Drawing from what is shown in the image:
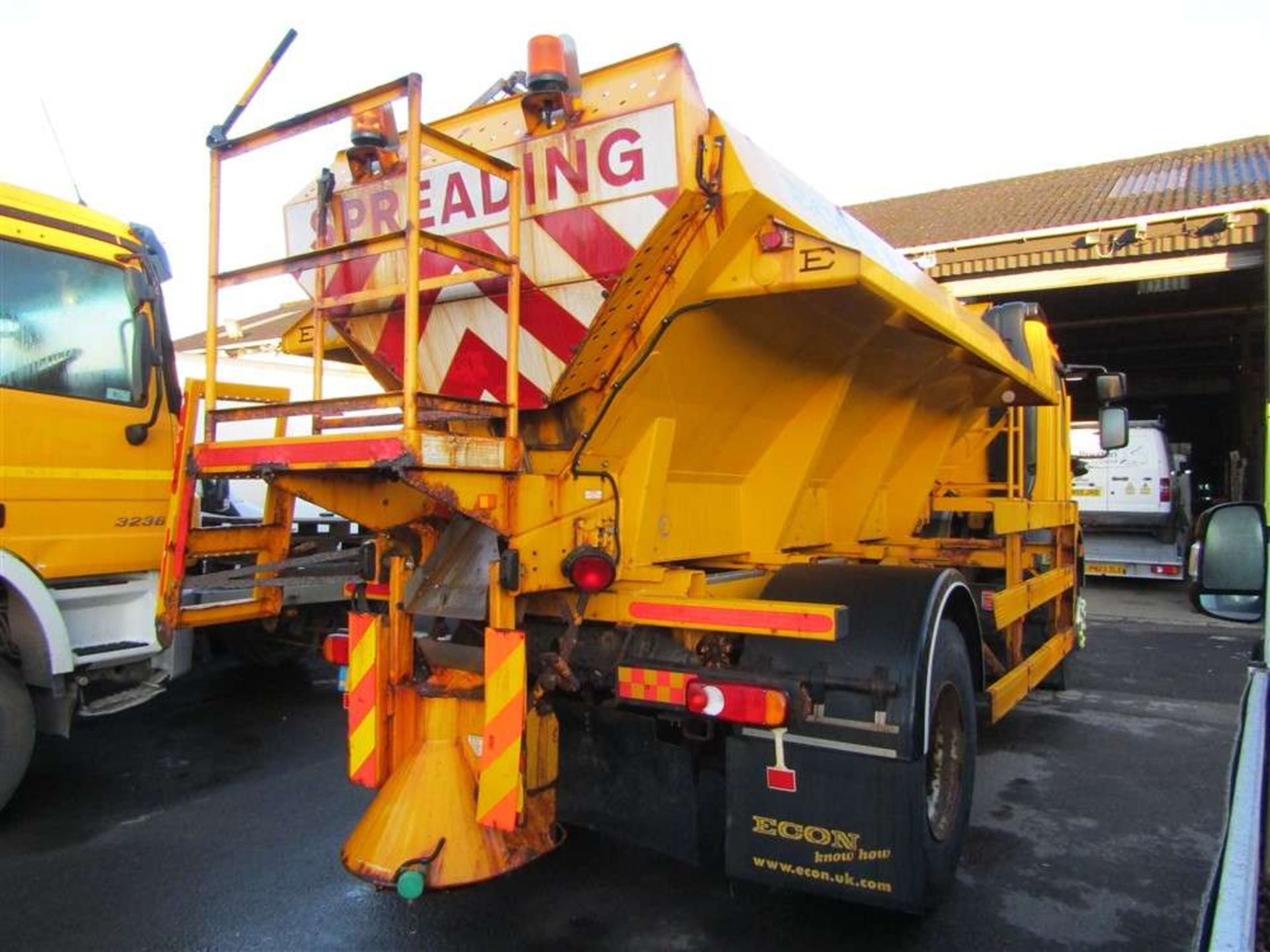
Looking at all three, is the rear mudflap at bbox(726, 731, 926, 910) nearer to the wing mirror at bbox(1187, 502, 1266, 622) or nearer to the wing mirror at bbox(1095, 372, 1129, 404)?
the wing mirror at bbox(1187, 502, 1266, 622)

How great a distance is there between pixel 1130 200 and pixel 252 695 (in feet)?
53.0

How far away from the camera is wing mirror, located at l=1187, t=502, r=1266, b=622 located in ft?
8.55

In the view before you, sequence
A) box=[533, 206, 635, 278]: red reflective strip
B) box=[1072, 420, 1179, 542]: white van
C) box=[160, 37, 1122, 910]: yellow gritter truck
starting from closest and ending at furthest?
box=[160, 37, 1122, 910]: yellow gritter truck, box=[533, 206, 635, 278]: red reflective strip, box=[1072, 420, 1179, 542]: white van

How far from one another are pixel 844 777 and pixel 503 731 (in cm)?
114

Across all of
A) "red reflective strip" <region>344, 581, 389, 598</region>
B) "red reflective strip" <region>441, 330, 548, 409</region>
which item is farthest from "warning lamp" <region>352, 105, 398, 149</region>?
"red reflective strip" <region>344, 581, 389, 598</region>

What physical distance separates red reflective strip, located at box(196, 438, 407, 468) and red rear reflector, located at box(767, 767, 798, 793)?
160cm

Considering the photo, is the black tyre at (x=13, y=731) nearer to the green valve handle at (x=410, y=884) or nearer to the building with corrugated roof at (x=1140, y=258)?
the green valve handle at (x=410, y=884)

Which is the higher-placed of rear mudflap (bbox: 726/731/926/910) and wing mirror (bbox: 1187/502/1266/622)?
wing mirror (bbox: 1187/502/1266/622)

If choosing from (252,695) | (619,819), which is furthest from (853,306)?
(252,695)

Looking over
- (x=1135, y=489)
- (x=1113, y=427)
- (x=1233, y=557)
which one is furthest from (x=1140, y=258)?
(x=1233, y=557)

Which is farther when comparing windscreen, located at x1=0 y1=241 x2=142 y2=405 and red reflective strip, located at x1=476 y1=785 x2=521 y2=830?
windscreen, located at x1=0 y1=241 x2=142 y2=405

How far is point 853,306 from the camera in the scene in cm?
342

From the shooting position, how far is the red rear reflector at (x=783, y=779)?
9.87 ft

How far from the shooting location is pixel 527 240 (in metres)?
3.30
